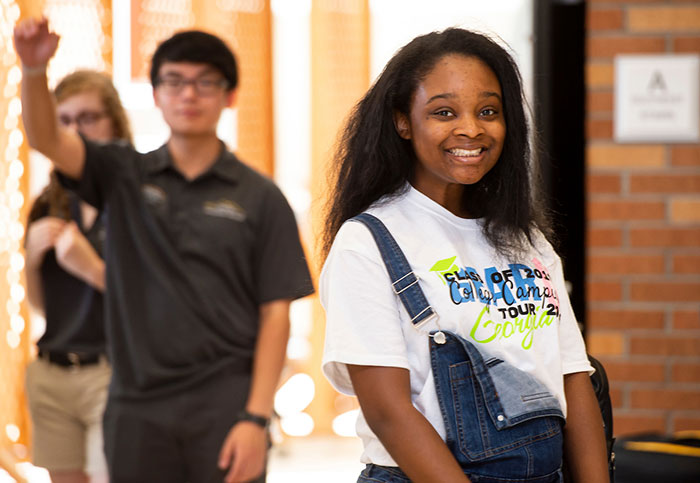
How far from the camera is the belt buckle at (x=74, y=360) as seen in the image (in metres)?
2.77

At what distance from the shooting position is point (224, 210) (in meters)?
2.39

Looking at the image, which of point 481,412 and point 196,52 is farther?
point 196,52

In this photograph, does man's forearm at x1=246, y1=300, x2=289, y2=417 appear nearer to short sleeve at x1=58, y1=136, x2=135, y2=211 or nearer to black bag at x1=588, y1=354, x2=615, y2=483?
short sleeve at x1=58, y1=136, x2=135, y2=211

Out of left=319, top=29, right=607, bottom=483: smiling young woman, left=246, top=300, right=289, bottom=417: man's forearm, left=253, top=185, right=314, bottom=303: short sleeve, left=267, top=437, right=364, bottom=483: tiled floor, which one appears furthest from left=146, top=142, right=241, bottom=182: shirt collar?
left=267, top=437, right=364, bottom=483: tiled floor

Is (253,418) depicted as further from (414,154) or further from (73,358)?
(414,154)

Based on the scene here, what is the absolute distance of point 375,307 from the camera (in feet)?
4.43

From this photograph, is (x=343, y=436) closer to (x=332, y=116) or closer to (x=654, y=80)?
(x=332, y=116)

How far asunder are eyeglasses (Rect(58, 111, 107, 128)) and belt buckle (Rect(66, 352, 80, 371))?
0.72m

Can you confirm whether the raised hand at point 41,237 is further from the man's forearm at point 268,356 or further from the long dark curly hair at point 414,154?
the long dark curly hair at point 414,154

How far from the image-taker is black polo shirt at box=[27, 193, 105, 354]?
→ 2754 mm

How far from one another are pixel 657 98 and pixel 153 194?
174cm

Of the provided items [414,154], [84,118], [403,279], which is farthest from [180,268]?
[403,279]

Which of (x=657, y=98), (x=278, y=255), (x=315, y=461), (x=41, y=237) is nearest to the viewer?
(x=278, y=255)

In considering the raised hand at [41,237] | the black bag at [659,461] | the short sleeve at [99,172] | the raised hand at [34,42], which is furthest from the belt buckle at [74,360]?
the black bag at [659,461]
